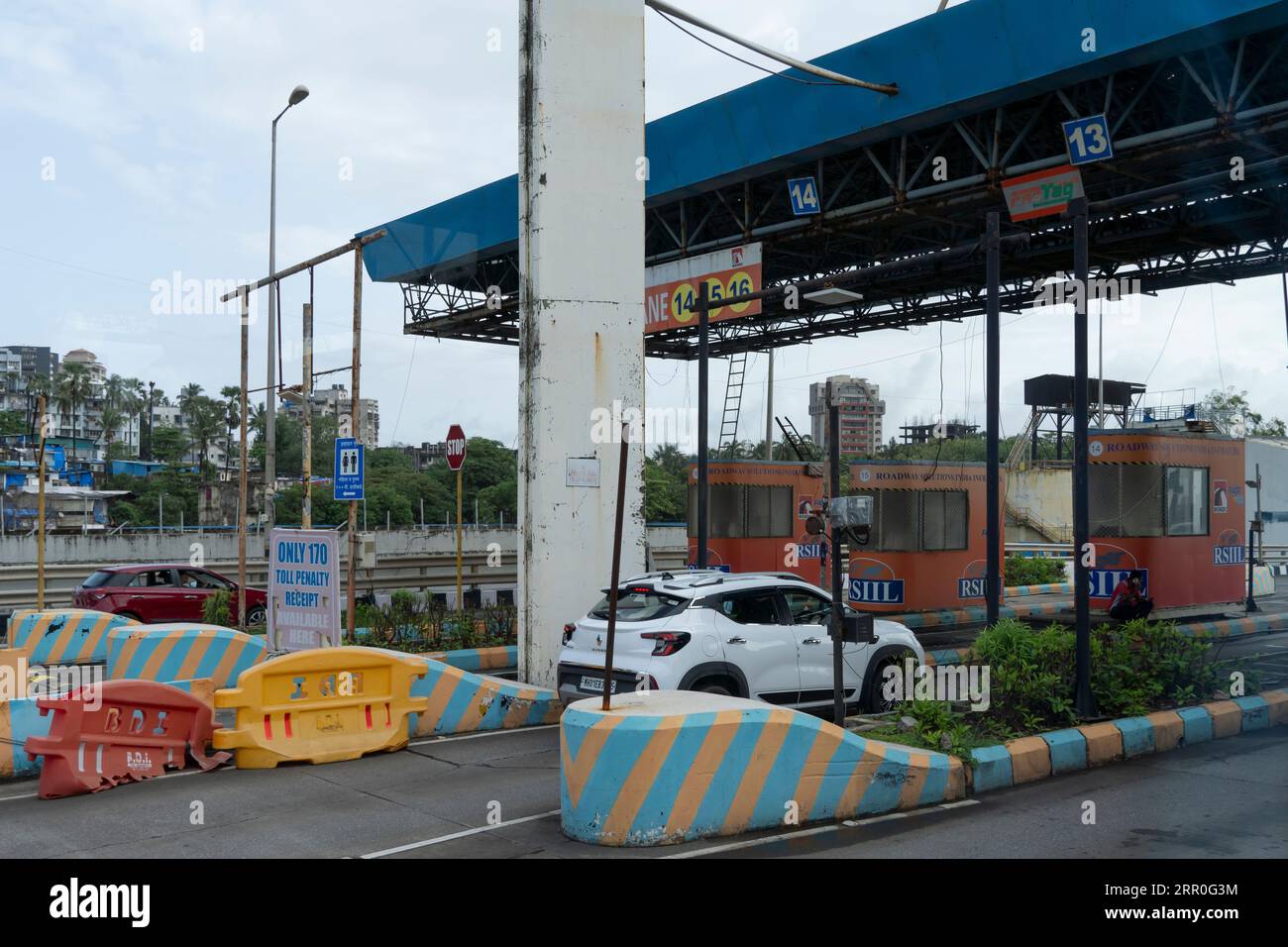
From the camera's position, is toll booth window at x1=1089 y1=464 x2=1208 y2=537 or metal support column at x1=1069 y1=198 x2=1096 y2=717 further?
toll booth window at x1=1089 y1=464 x2=1208 y2=537

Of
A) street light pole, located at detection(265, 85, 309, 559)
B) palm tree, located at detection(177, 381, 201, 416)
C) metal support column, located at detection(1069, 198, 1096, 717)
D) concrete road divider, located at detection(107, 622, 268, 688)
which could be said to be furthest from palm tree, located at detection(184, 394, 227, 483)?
metal support column, located at detection(1069, 198, 1096, 717)

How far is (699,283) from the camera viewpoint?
66.0 ft

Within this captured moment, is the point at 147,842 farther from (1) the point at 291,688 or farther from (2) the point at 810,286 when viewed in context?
(2) the point at 810,286

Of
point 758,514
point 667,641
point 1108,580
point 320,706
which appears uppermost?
point 758,514

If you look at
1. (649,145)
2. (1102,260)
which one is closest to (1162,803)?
(1102,260)

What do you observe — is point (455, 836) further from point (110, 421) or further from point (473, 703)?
point (110, 421)

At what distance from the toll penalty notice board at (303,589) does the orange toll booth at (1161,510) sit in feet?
45.3

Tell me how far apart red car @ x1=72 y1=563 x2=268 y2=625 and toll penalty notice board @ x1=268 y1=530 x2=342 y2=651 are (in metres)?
7.07

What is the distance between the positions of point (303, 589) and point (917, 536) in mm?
13303

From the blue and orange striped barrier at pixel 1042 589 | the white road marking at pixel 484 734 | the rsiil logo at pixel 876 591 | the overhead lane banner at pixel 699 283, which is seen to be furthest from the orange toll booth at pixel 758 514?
the white road marking at pixel 484 734

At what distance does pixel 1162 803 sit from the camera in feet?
27.2

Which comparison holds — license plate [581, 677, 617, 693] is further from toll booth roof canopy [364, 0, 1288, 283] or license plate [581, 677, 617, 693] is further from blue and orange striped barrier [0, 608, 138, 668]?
toll booth roof canopy [364, 0, 1288, 283]

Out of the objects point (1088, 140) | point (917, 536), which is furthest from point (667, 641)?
point (917, 536)

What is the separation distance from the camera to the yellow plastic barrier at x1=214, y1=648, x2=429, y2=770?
977cm
